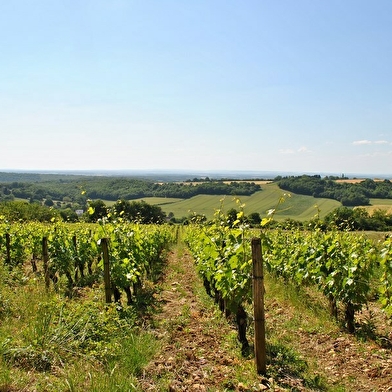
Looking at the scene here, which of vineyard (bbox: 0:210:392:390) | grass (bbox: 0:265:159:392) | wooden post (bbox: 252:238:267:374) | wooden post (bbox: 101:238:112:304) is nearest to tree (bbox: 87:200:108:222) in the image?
vineyard (bbox: 0:210:392:390)

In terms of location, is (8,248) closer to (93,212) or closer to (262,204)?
(93,212)

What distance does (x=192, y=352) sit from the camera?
195 inches

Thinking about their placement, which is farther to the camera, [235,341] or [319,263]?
[319,263]

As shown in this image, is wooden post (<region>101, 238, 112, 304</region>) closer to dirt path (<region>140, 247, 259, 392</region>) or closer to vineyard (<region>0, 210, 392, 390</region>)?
vineyard (<region>0, 210, 392, 390</region>)

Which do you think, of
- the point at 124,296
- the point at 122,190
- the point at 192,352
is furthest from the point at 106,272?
the point at 122,190

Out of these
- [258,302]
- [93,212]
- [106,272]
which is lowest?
[106,272]

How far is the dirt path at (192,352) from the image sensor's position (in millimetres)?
4035

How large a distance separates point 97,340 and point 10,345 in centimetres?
108

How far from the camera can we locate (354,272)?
623 centimetres

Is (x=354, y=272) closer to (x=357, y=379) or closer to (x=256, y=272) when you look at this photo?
(x=357, y=379)

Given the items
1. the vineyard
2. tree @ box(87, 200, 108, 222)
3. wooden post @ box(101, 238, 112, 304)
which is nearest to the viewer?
the vineyard

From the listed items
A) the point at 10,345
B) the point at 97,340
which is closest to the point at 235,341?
the point at 97,340

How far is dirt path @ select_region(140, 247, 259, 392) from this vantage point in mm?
4035

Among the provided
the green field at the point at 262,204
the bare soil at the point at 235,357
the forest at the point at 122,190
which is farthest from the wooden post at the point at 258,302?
the forest at the point at 122,190
